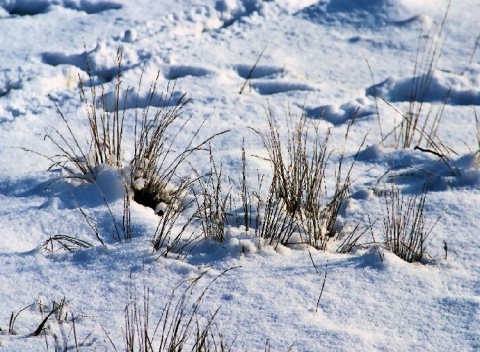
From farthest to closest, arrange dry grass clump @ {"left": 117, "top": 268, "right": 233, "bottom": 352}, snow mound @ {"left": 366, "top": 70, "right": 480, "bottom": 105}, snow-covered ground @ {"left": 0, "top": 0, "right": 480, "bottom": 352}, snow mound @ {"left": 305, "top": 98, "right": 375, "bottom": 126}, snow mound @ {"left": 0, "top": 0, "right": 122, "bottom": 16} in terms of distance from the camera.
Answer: snow mound @ {"left": 0, "top": 0, "right": 122, "bottom": 16}
snow mound @ {"left": 366, "top": 70, "right": 480, "bottom": 105}
snow mound @ {"left": 305, "top": 98, "right": 375, "bottom": 126}
snow-covered ground @ {"left": 0, "top": 0, "right": 480, "bottom": 352}
dry grass clump @ {"left": 117, "top": 268, "right": 233, "bottom": 352}

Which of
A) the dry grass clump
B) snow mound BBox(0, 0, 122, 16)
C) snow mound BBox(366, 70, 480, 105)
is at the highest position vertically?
snow mound BBox(0, 0, 122, 16)

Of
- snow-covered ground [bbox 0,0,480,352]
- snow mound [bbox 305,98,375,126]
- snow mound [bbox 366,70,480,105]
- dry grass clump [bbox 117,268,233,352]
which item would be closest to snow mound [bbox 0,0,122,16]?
snow-covered ground [bbox 0,0,480,352]

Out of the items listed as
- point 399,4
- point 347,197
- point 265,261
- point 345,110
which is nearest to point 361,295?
point 265,261

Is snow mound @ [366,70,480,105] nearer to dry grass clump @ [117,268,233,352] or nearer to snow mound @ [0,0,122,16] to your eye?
dry grass clump @ [117,268,233,352]

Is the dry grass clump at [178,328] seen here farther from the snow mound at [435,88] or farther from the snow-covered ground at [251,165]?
the snow mound at [435,88]

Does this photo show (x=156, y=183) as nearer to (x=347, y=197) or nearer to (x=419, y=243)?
(x=347, y=197)

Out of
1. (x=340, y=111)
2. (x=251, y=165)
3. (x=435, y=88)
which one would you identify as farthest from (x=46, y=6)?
(x=435, y=88)

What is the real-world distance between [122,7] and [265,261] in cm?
334

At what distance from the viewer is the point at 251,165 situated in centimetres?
284

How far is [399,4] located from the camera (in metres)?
4.68

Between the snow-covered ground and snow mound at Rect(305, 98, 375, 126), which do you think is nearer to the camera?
the snow-covered ground

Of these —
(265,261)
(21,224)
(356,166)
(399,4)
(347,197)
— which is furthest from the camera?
(399,4)

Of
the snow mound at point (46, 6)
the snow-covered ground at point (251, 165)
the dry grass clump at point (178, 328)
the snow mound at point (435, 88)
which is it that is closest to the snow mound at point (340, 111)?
the snow-covered ground at point (251, 165)

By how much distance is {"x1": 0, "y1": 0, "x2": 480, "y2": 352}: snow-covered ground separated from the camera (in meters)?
1.83
